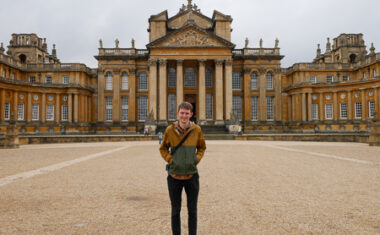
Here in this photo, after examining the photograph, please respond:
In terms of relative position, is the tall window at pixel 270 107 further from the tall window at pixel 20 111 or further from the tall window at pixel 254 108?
the tall window at pixel 20 111

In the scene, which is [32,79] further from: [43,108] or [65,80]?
[43,108]

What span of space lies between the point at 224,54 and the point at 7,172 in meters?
33.3

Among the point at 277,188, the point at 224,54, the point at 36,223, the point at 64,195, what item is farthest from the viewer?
the point at 224,54

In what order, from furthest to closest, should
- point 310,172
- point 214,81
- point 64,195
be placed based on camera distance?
point 214,81 < point 310,172 < point 64,195

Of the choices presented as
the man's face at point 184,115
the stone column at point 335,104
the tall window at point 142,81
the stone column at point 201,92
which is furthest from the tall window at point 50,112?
the man's face at point 184,115

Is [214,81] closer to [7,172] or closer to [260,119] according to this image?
[260,119]

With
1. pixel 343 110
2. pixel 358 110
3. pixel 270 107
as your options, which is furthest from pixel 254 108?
pixel 358 110

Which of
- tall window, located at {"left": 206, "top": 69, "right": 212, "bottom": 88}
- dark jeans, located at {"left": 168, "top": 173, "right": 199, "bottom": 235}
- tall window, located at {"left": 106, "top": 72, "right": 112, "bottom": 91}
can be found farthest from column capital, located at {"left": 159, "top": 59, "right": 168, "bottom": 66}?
dark jeans, located at {"left": 168, "top": 173, "right": 199, "bottom": 235}

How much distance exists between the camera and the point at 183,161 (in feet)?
10.5

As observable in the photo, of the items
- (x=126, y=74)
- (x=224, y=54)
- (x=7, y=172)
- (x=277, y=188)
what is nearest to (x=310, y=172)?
(x=277, y=188)

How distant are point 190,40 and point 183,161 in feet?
121

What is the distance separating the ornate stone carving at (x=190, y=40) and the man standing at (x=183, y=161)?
120 ft

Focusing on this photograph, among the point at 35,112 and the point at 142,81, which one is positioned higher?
the point at 142,81

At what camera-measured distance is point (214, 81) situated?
41.5 meters
